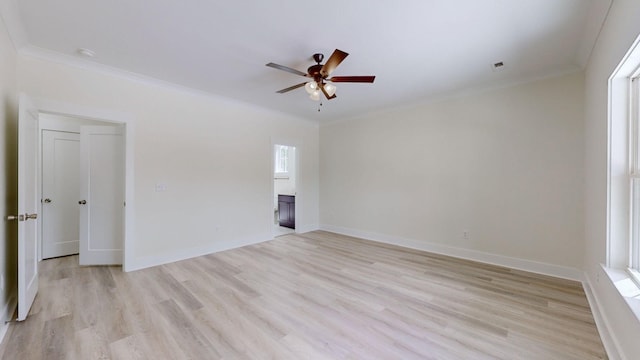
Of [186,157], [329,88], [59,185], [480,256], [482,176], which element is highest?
[329,88]

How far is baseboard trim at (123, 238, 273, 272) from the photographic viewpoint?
11.6ft

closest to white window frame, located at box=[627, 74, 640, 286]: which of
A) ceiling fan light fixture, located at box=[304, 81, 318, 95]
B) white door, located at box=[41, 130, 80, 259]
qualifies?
ceiling fan light fixture, located at box=[304, 81, 318, 95]

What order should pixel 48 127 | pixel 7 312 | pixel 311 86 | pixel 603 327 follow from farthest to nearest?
pixel 48 127 → pixel 311 86 → pixel 7 312 → pixel 603 327

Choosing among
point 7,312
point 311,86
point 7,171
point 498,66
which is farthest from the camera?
point 498,66

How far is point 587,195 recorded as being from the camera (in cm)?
296

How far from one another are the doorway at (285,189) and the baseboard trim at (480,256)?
1.67m

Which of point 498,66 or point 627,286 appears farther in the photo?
point 498,66

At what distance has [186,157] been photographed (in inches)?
159

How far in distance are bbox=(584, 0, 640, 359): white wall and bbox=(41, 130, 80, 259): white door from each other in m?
6.53

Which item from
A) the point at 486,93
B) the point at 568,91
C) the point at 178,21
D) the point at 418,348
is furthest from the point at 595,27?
the point at 178,21

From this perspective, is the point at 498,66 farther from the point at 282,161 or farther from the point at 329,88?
the point at 282,161

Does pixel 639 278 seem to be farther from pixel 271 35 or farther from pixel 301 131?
pixel 301 131

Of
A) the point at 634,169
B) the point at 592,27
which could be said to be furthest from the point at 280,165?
the point at 634,169

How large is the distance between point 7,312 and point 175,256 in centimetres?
176
